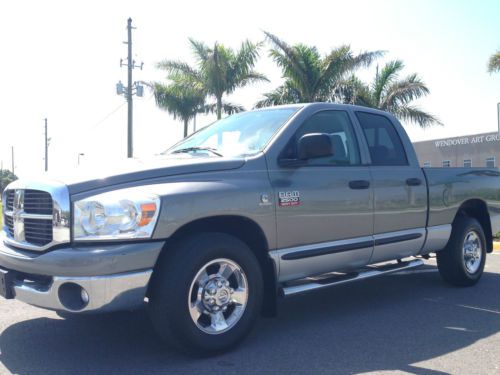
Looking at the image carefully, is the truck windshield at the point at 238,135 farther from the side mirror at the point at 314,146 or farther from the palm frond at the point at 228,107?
the palm frond at the point at 228,107

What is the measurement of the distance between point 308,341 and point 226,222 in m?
1.15

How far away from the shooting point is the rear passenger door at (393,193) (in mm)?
5219

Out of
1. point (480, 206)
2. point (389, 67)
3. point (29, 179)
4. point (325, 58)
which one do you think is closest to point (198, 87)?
point (325, 58)

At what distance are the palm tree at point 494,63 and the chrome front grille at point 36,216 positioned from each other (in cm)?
1985

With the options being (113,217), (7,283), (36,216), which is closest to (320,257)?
(113,217)

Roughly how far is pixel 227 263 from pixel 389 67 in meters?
19.0

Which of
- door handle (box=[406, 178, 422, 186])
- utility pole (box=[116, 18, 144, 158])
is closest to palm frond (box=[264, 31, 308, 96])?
utility pole (box=[116, 18, 144, 158])

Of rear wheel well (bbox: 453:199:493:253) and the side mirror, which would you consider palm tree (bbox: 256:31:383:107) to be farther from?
the side mirror

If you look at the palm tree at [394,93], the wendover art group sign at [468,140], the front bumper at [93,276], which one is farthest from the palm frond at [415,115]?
the wendover art group sign at [468,140]

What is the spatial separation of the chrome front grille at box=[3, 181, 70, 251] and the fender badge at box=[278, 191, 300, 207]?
162cm

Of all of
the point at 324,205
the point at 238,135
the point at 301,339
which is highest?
the point at 238,135

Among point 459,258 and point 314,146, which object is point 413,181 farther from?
point 314,146

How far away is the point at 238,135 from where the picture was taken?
498 cm

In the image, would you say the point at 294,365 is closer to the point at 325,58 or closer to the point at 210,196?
the point at 210,196
